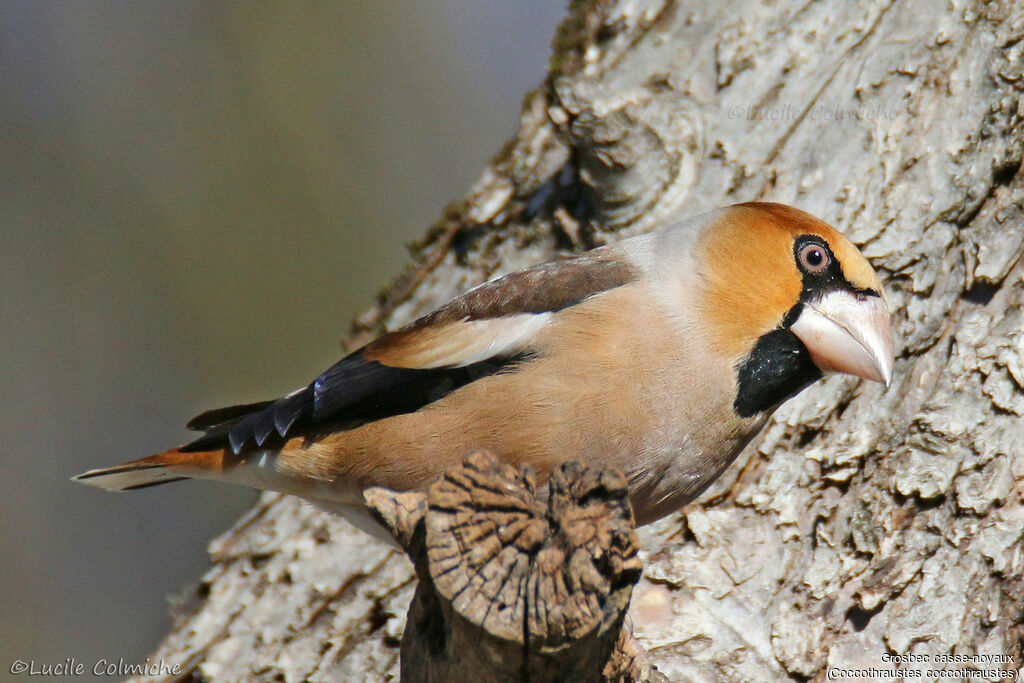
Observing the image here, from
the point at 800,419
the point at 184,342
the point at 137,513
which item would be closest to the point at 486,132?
the point at 184,342

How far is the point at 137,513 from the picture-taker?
802 cm

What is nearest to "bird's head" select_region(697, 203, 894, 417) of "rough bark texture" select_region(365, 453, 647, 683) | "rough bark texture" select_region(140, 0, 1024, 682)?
"rough bark texture" select_region(140, 0, 1024, 682)

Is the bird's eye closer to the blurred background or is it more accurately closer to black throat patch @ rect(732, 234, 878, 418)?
black throat patch @ rect(732, 234, 878, 418)

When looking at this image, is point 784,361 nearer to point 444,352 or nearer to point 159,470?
point 444,352

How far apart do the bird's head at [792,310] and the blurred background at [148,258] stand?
553 cm

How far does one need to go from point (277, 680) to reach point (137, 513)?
206 inches

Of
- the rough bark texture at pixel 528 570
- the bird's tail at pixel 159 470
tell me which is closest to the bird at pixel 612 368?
the bird's tail at pixel 159 470

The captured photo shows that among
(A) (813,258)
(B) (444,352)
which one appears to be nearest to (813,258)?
(A) (813,258)

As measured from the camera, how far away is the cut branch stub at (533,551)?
178cm

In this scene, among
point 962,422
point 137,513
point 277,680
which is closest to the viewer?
point 962,422

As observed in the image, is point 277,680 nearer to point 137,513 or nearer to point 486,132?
point 137,513

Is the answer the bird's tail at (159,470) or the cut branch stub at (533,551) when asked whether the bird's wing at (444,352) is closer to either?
the bird's tail at (159,470)

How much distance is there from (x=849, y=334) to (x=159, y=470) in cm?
257

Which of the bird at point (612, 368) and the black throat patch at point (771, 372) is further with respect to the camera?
the black throat patch at point (771, 372)
